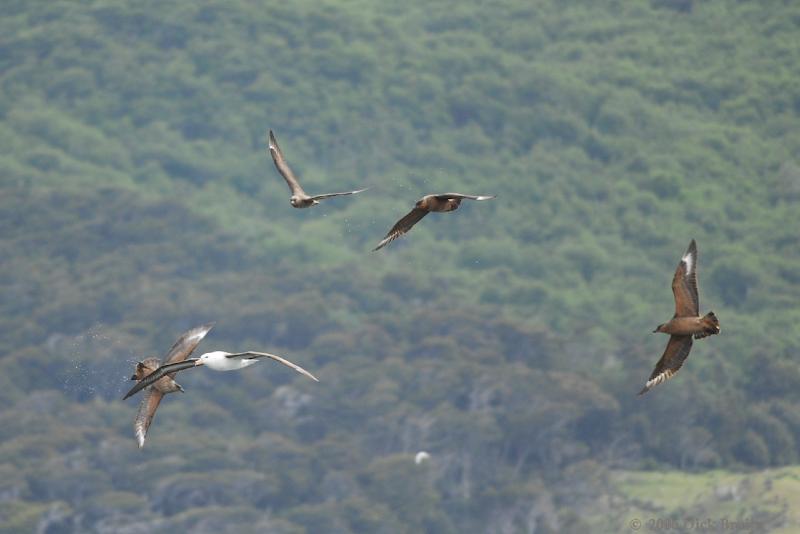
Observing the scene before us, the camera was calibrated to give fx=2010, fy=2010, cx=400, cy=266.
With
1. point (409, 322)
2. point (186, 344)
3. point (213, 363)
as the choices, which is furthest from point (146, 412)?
point (409, 322)

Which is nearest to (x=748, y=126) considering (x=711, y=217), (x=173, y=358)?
(x=711, y=217)

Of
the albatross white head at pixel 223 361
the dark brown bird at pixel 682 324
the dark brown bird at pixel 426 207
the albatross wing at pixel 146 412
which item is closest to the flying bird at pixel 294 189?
the dark brown bird at pixel 426 207

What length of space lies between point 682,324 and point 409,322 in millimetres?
124408

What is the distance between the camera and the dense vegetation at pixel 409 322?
139m

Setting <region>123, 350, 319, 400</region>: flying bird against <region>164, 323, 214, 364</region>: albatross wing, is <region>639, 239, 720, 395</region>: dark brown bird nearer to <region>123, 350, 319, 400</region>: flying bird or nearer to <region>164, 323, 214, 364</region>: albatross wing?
<region>123, 350, 319, 400</region>: flying bird

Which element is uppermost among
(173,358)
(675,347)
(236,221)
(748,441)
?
(675,347)

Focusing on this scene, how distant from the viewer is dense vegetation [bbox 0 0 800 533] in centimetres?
→ 13862

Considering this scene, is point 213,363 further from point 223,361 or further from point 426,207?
point 426,207

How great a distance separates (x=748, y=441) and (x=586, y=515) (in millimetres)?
16573

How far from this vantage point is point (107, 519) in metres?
134

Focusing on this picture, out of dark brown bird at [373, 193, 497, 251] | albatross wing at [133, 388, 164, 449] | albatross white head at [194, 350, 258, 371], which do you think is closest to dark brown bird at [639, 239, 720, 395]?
dark brown bird at [373, 193, 497, 251]

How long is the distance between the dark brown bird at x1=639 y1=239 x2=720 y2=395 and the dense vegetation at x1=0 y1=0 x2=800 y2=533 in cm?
9411

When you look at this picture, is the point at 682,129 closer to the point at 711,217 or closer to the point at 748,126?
the point at 748,126

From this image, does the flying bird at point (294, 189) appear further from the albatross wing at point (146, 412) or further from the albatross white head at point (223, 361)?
the albatross wing at point (146, 412)
